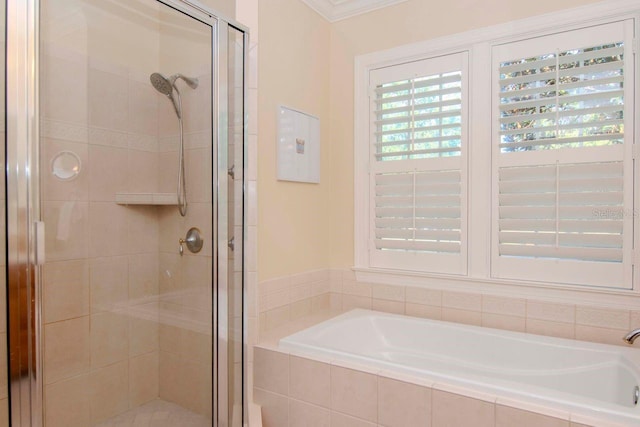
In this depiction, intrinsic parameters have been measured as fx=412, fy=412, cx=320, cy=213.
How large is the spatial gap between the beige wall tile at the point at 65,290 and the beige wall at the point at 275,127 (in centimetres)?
96

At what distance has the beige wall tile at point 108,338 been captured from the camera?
1.53 m

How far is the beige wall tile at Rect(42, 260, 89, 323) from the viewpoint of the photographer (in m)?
1.30

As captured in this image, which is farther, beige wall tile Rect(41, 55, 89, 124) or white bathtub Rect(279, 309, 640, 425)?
white bathtub Rect(279, 309, 640, 425)

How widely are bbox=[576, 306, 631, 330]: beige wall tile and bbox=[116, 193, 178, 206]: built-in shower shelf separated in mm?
2046

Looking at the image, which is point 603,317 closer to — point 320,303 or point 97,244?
point 320,303

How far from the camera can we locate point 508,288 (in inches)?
89.7

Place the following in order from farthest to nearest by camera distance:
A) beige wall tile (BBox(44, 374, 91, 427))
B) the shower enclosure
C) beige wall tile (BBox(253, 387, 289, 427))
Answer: beige wall tile (BBox(253, 387, 289, 427)) < beige wall tile (BBox(44, 374, 91, 427)) < the shower enclosure

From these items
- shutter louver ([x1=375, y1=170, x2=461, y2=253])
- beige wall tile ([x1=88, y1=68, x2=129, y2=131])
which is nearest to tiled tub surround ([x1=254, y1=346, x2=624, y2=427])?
A: shutter louver ([x1=375, y1=170, x2=461, y2=253])

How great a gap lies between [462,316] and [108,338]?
1854mm

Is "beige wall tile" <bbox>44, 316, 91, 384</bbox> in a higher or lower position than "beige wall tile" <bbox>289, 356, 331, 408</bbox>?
higher

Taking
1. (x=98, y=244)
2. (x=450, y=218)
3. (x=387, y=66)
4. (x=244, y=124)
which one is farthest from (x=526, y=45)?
(x=98, y=244)

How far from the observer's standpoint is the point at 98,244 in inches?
59.3

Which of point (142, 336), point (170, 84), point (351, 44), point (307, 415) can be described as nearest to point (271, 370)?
point (307, 415)

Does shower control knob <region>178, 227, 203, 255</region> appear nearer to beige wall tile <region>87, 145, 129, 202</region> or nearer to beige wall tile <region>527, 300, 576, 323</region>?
beige wall tile <region>87, 145, 129, 202</region>
